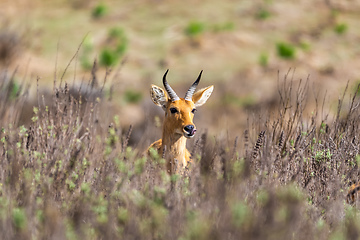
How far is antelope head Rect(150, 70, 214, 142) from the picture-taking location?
256 inches

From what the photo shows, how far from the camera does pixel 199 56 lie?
2619 cm

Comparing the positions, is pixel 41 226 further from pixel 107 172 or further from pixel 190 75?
pixel 190 75

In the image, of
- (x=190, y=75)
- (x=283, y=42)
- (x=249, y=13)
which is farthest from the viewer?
(x=249, y=13)

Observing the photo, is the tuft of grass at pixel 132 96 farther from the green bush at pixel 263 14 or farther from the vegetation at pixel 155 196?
the vegetation at pixel 155 196

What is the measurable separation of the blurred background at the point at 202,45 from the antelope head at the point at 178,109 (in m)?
12.9

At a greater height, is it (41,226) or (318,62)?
(41,226)

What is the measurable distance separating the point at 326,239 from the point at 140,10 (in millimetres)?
29054

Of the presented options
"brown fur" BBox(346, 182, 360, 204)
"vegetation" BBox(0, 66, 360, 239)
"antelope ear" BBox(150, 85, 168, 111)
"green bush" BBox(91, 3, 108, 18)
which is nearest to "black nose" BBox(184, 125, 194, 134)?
"antelope ear" BBox(150, 85, 168, 111)

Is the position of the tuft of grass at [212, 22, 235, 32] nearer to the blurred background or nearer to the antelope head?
the blurred background

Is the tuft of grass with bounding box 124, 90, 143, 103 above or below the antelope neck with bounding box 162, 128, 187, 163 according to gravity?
below

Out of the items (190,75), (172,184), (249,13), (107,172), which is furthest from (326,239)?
(249,13)

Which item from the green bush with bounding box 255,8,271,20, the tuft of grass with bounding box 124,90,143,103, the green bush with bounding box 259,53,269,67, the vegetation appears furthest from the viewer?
the green bush with bounding box 255,8,271,20

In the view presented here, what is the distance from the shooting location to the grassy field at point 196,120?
11.1 ft

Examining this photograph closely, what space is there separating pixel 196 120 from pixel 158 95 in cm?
1390
